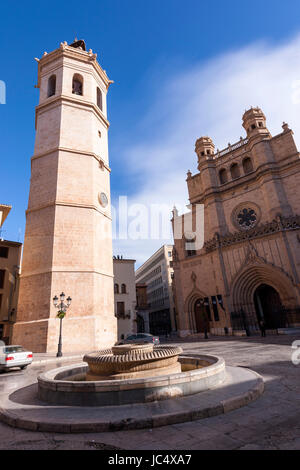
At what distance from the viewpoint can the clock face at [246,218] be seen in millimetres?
25734

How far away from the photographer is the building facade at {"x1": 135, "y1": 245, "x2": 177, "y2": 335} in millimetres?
46487

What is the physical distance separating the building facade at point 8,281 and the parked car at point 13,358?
1365 cm

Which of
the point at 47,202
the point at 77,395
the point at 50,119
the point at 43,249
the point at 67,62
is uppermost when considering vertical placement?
the point at 67,62

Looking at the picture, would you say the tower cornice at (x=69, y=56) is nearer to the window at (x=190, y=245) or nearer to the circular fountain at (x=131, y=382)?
the window at (x=190, y=245)

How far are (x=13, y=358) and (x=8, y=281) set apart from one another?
1591 centimetres

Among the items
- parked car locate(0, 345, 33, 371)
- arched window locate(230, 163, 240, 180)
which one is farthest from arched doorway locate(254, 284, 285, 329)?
parked car locate(0, 345, 33, 371)

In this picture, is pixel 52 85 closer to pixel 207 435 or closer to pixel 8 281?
pixel 8 281

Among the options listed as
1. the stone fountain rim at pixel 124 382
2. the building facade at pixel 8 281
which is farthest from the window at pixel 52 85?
the stone fountain rim at pixel 124 382

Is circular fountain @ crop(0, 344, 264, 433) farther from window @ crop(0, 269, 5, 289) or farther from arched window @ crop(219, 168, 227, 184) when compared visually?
arched window @ crop(219, 168, 227, 184)

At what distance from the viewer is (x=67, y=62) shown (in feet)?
75.4

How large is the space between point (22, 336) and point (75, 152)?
14.2 metres

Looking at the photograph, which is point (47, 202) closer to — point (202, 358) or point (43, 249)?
point (43, 249)
